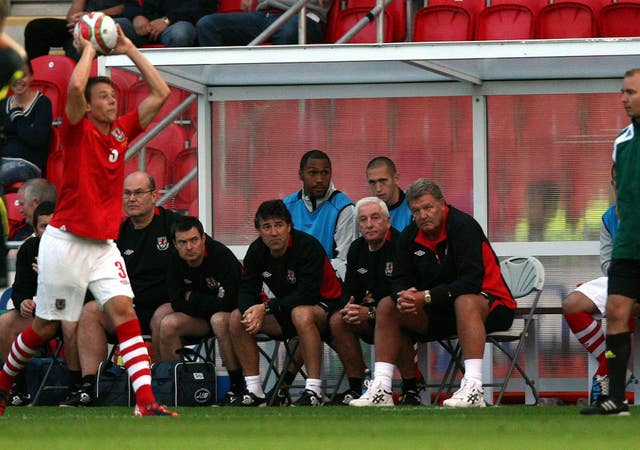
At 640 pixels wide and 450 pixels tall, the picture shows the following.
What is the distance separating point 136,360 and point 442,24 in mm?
5330

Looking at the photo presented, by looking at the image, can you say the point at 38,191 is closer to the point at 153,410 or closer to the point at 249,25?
the point at 249,25

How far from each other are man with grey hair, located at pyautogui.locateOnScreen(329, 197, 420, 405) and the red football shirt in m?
2.47

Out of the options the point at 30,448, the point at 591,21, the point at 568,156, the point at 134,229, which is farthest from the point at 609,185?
the point at 30,448

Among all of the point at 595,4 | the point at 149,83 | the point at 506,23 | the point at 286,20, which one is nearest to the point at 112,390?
the point at 149,83

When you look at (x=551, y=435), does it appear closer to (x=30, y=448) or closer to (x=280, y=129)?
(x=30, y=448)

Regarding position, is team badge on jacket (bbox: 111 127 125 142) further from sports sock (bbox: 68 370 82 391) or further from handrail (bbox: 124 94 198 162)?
handrail (bbox: 124 94 198 162)

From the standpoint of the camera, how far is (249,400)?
34.9 feet

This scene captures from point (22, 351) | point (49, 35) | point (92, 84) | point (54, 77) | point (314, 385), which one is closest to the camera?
point (92, 84)

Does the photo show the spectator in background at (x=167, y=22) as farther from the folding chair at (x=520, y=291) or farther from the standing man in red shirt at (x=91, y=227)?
the standing man in red shirt at (x=91, y=227)

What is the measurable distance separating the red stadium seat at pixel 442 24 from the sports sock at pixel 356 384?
3.37 meters

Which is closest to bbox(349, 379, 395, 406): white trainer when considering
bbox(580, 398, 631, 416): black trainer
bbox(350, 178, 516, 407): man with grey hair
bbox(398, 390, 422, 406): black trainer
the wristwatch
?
bbox(350, 178, 516, 407): man with grey hair

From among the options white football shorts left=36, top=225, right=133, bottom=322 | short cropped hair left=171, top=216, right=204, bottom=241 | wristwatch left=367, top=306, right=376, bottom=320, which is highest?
short cropped hair left=171, top=216, right=204, bottom=241

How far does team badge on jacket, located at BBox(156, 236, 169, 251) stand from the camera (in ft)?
37.5

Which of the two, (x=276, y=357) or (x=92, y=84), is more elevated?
(x=92, y=84)
